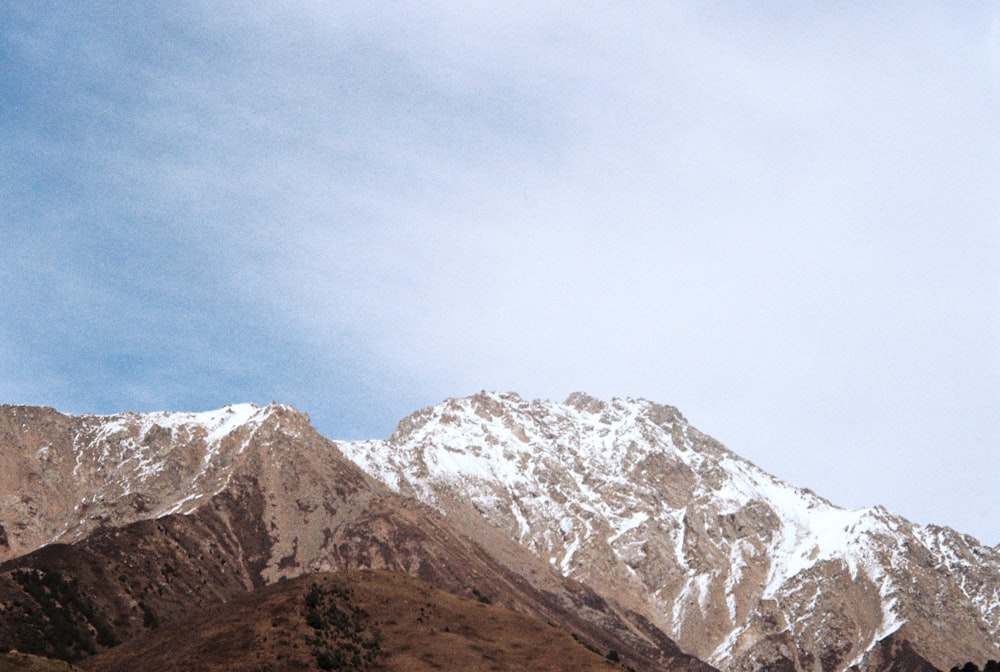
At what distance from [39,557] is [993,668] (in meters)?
149

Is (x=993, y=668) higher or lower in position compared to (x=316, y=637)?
lower

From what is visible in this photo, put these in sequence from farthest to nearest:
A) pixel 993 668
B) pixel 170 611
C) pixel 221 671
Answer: pixel 170 611
pixel 993 668
pixel 221 671

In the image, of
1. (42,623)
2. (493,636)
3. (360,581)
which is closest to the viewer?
(493,636)

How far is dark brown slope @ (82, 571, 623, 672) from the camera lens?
9619 centimetres

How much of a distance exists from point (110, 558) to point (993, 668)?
142 metres

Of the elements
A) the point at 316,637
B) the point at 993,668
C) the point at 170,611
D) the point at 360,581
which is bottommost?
the point at 993,668

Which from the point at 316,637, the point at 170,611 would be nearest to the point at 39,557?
the point at 170,611

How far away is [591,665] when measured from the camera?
330 feet

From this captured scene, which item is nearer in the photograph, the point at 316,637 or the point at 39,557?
the point at 316,637

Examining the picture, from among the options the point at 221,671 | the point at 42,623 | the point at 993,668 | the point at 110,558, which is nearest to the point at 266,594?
the point at 221,671

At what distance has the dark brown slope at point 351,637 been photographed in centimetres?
9619

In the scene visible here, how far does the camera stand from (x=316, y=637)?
9906cm

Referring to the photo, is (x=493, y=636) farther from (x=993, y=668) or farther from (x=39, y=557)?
(x=39, y=557)

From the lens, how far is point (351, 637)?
101438mm
